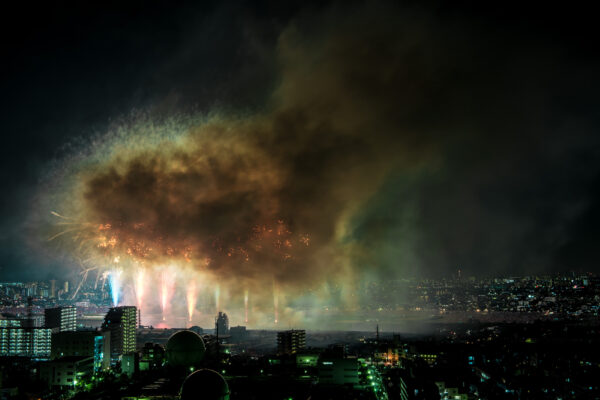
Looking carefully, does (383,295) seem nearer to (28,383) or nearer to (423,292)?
(423,292)

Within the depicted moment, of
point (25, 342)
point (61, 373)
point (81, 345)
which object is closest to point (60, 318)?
point (25, 342)

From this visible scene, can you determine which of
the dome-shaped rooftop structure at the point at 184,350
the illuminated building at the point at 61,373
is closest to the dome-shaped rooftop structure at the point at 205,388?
the dome-shaped rooftop structure at the point at 184,350

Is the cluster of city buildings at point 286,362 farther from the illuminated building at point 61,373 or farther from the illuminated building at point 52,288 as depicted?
the illuminated building at point 52,288

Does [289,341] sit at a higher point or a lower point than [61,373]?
lower

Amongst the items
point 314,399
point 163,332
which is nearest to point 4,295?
point 163,332

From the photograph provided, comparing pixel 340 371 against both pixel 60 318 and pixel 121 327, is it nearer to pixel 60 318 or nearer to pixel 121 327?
pixel 121 327

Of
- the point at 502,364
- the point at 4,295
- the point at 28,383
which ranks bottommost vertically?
the point at 502,364

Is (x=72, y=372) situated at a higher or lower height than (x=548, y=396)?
higher
